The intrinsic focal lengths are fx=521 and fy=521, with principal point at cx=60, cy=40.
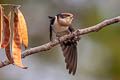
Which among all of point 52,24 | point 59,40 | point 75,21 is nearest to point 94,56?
point 75,21

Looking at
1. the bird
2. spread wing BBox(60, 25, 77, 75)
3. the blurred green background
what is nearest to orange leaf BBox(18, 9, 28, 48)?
the bird

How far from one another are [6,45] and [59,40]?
668mm

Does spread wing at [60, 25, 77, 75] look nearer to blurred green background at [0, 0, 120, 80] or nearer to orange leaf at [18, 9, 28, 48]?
orange leaf at [18, 9, 28, 48]

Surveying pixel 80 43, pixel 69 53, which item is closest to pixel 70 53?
pixel 69 53

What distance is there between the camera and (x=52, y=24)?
3113 mm

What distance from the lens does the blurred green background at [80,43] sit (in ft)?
21.1

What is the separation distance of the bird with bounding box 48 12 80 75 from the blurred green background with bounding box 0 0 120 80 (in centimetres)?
288

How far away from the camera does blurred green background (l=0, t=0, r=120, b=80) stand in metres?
6.43

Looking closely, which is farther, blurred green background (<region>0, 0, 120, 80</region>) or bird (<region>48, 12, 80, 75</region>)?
blurred green background (<region>0, 0, 120, 80</region>)

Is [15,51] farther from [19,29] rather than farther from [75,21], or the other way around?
[75,21]

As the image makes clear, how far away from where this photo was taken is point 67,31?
296 cm

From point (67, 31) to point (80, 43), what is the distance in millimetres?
3621

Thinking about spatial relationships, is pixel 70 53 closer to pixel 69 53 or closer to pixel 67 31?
pixel 69 53

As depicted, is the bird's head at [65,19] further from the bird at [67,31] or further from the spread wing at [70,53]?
the spread wing at [70,53]
